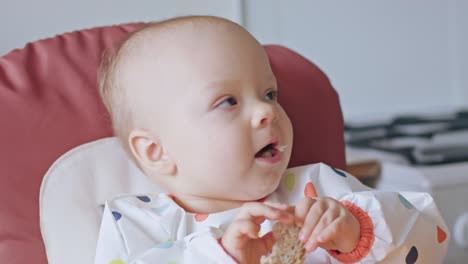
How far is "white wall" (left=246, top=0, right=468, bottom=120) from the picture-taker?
1854 mm

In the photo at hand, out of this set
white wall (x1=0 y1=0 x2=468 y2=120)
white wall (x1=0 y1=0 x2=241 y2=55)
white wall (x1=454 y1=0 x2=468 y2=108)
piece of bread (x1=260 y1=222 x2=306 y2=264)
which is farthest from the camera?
white wall (x1=454 y1=0 x2=468 y2=108)

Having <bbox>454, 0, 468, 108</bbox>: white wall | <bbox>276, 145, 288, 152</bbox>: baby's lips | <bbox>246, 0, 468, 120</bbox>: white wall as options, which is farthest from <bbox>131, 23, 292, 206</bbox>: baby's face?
<bbox>454, 0, 468, 108</bbox>: white wall

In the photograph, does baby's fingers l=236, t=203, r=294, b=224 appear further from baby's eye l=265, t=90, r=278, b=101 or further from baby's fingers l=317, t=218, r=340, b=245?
baby's eye l=265, t=90, r=278, b=101

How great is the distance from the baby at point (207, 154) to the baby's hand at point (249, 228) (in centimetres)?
4

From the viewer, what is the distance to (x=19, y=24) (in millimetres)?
1461

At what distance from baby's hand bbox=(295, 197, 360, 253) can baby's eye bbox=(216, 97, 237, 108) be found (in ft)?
0.58

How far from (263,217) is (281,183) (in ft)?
0.84

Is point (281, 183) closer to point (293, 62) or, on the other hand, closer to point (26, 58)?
point (293, 62)

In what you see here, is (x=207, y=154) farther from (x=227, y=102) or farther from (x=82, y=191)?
(x=82, y=191)

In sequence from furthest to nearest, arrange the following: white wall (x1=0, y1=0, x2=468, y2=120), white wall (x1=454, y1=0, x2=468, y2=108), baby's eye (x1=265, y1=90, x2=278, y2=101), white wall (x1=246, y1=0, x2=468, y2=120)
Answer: white wall (x1=454, y1=0, x2=468, y2=108) < white wall (x1=246, y1=0, x2=468, y2=120) < white wall (x1=0, y1=0, x2=468, y2=120) < baby's eye (x1=265, y1=90, x2=278, y2=101)

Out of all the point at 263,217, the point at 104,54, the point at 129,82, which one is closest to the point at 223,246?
the point at 263,217

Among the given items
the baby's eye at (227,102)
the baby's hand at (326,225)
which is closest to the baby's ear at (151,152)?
the baby's eye at (227,102)

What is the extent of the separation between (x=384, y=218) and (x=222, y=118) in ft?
0.77

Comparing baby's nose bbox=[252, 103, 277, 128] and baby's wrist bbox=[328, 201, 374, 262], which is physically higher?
baby's nose bbox=[252, 103, 277, 128]
